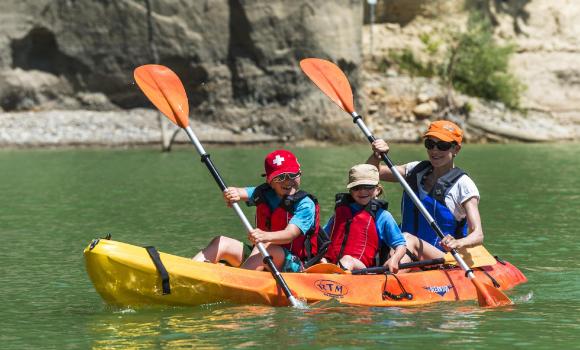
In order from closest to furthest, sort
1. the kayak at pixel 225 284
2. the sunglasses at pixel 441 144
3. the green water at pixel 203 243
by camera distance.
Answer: the green water at pixel 203 243 < the kayak at pixel 225 284 < the sunglasses at pixel 441 144

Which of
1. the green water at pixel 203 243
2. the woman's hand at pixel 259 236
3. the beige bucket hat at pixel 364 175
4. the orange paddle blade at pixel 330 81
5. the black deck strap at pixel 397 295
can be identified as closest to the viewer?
the green water at pixel 203 243

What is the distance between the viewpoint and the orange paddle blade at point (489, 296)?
852cm

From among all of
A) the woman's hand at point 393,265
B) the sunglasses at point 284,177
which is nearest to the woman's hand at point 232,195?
the sunglasses at point 284,177

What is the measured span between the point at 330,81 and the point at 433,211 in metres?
2.27

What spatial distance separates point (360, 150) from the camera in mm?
28438

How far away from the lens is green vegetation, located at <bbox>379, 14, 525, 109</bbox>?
108ft

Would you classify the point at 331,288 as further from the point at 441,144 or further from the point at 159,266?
the point at 441,144

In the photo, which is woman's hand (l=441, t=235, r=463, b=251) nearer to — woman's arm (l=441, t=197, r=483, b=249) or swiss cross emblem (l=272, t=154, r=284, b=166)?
woman's arm (l=441, t=197, r=483, b=249)

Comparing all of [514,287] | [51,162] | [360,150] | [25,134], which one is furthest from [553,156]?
[514,287]

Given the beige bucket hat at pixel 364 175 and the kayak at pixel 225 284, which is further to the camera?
the beige bucket hat at pixel 364 175

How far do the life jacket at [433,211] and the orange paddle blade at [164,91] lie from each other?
2.04m

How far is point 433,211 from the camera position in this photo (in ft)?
30.1

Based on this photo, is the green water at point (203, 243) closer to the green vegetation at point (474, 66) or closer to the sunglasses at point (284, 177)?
the sunglasses at point (284, 177)

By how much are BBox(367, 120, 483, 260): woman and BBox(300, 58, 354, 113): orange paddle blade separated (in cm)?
157
